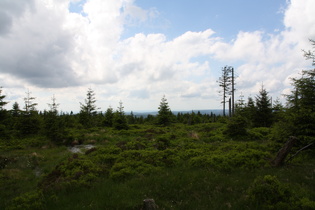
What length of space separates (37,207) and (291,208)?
7.54 metres

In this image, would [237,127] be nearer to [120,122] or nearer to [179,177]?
[179,177]

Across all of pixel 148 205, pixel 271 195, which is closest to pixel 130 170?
pixel 148 205

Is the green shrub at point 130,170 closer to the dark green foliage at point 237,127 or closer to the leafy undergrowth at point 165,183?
the leafy undergrowth at point 165,183

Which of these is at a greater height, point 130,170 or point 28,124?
point 28,124

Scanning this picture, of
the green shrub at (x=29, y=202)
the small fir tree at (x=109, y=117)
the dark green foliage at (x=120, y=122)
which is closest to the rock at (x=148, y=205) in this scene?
the green shrub at (x=29, y=202)

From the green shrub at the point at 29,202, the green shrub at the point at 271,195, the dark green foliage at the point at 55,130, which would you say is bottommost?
the green shrub at the point at 29,202

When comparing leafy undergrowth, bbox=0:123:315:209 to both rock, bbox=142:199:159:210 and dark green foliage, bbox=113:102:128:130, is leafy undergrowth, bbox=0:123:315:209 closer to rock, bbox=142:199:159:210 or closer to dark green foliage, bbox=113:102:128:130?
rock, bbox=142:199:159:210

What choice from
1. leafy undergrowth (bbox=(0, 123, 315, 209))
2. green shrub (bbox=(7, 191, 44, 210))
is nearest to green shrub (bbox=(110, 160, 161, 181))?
leafy undergrowth (bbox=(0, 123, 315, 209))

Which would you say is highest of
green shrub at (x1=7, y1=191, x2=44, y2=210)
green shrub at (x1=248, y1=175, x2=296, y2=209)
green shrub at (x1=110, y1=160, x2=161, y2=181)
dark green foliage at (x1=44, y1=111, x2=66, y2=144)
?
dark green foliage at (x1=44, y1=111, x2=66, y2=144)

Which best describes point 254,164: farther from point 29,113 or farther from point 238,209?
point 29,113

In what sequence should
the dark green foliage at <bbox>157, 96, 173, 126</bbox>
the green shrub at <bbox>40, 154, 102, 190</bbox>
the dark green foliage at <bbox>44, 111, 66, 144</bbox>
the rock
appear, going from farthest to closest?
the dark green foliage at <bbox>157, 96, 173, 126</bbox> → the dark green foliage at <bbox>44, 111, 66, 144</bbox> → the green shrub at <bbox>40, 154, 102, 190</bbox> → the rock

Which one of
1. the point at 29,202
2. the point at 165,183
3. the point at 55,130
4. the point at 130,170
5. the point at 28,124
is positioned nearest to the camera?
the point at 29,202

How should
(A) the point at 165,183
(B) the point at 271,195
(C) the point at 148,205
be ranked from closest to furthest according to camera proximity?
(C) the point at 148,205, (B) the point at 271,195, (A) the point at 165,183

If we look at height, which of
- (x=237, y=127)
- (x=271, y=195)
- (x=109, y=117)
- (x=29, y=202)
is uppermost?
(x=109, y=117)
